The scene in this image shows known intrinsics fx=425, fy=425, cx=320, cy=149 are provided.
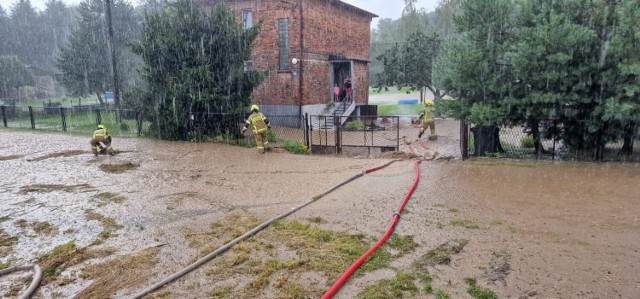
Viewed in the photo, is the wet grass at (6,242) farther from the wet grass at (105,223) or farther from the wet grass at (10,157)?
the wet grass at (10,157)

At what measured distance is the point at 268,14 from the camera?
70.3 feet

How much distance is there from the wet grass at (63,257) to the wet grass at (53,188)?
333 centimetres

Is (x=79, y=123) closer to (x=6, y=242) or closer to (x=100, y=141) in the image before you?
(x=100, y=141)

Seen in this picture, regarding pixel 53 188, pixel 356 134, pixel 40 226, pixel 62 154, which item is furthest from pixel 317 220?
pixel 356 134

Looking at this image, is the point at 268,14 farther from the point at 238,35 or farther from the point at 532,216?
the point at 532,216

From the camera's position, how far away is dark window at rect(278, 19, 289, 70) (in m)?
21.3

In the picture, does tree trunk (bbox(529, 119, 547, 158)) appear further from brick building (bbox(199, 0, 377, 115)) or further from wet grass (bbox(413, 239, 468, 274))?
brick building (bbox(199, 0, 377, 115))

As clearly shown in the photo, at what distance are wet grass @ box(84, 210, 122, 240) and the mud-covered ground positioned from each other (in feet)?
0.11

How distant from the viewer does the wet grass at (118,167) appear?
10.3m

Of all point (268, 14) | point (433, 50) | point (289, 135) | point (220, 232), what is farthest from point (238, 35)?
point (433, 50)

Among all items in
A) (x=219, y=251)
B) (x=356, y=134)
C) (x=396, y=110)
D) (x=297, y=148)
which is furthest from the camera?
(x=396, y=110)

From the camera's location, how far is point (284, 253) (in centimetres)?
502

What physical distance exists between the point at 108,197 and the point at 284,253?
14.7 ft

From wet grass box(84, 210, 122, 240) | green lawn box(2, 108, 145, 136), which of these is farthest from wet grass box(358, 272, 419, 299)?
green lawn box(2, 108, 145, 136)
